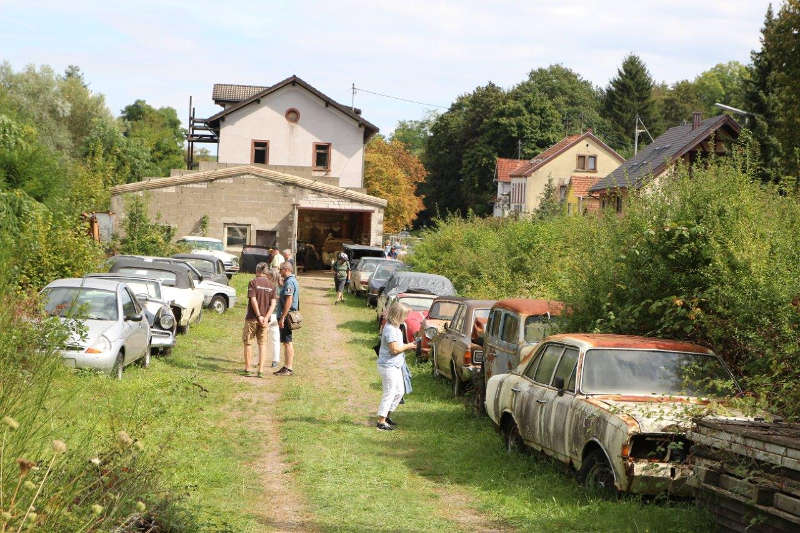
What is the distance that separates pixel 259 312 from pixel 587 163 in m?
63.3

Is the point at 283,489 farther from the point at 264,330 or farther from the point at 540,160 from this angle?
the point at 540,160

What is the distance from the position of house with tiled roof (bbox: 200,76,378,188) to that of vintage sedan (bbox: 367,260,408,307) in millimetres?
21899

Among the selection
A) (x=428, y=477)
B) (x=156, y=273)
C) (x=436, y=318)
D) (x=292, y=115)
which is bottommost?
(x=428, y=477)

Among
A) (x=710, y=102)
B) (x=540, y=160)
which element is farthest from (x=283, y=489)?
(x=710, y=102)

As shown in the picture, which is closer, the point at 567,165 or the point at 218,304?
the point at 218,304

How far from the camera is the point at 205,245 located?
42.8 m

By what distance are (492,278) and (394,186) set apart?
55.0 m

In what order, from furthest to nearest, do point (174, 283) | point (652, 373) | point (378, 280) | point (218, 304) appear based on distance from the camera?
point (378, 280), point (218, 304), point (174, 283), point (652, 373)

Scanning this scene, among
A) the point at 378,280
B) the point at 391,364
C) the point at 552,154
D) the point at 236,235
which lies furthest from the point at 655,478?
the point at 552,154

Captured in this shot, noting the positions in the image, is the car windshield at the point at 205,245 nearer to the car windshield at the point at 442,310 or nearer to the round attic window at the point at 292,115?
the round attic window at the point at 292,115

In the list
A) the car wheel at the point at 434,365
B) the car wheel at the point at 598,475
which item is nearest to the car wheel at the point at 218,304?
the car wheel at the point at 434,365

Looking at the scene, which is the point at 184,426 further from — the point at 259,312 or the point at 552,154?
A: the point at 552,154

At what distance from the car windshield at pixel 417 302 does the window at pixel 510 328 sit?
7659mm

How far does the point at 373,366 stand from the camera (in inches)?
786
